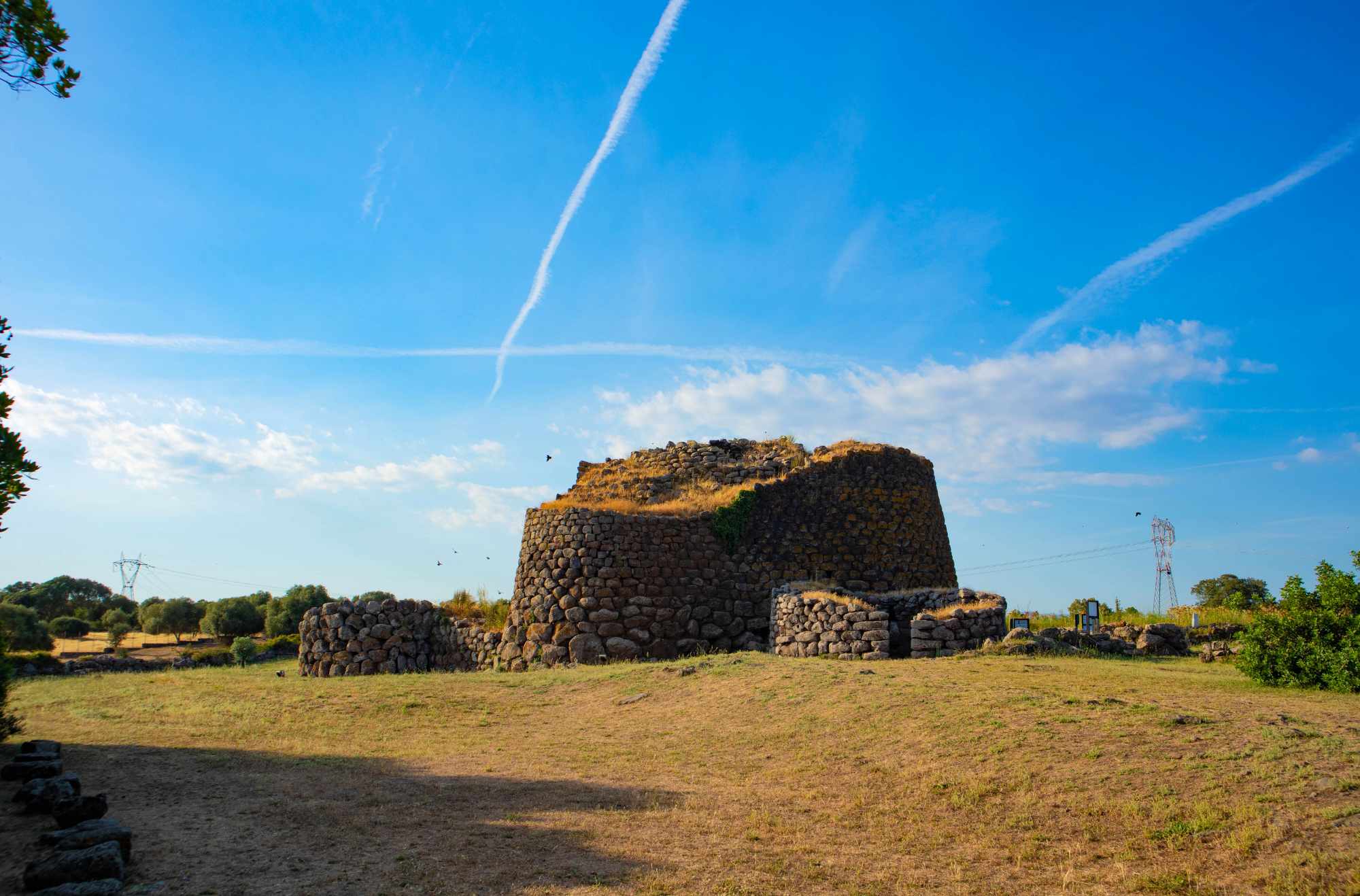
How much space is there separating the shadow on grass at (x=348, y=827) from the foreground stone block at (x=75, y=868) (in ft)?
0.80

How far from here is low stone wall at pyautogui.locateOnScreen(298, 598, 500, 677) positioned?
19.7 m

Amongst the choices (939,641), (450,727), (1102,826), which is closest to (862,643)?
(939,641)

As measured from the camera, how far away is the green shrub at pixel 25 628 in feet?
94.6

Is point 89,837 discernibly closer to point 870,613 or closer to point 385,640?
point 870,613

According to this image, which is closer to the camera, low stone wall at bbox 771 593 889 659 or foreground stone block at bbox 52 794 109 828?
foreground stone block at bbox 52 794 109 828

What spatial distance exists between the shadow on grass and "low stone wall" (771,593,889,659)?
25.5 feet

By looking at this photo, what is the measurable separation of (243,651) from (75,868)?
23.9 meters

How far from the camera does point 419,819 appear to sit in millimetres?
7238

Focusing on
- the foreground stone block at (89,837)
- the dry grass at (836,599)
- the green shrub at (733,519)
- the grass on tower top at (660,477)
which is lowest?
the foreground stone block at (89,837)

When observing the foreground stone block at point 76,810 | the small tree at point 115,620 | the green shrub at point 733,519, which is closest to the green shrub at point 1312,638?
the green shrub at point 733,519

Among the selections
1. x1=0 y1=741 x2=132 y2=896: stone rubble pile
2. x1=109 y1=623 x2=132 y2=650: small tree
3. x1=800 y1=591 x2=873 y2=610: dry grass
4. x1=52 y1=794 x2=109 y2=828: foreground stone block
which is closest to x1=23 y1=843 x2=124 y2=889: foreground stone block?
x1=0 y1=741 x2=132 y2=896: stone rubble pile

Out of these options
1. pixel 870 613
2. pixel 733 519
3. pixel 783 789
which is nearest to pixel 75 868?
pixel 783 789

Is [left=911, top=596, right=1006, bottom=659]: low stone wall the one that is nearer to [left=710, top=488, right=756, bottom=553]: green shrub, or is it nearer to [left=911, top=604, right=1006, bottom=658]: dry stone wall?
[left=911, top=604, right=1006, bottom=658]: dry stone wall

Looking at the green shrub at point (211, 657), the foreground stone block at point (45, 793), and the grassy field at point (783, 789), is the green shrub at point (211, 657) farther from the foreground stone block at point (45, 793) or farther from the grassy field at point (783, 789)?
Result: the foreground stone block at point (45, 793)
